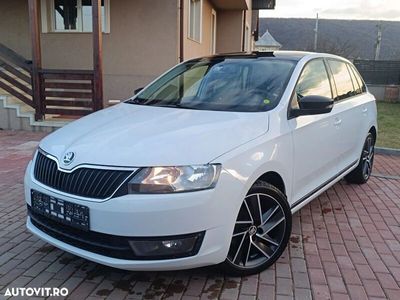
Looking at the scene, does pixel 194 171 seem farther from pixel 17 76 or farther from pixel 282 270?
pixel 17 76

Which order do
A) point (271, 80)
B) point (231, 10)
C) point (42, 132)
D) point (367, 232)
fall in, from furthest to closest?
point (231, 10)
point (42, 132)
point (367, 232)
point (271, 80)

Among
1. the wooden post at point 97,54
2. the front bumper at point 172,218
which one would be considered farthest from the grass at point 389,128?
the front bumper at point 172,218

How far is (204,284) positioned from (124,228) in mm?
826

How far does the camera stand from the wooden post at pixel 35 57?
855 centimetres

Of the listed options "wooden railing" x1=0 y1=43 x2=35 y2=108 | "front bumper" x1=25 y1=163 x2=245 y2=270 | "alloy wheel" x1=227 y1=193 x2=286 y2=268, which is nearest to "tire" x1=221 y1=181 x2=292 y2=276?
"alloy wheel" x1=227 y1=193 x2=286 y2=268

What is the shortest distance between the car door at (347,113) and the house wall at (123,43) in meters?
6.23

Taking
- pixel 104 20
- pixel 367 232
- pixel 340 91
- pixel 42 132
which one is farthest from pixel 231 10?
pixel 367 232

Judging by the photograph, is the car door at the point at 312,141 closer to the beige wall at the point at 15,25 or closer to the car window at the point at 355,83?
the car window at the point at 355,83

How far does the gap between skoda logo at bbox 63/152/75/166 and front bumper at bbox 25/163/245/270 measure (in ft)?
0.74

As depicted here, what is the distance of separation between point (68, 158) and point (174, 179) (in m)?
0.77

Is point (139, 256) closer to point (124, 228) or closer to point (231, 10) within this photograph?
point (124, 228)

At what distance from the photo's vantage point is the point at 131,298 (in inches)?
111

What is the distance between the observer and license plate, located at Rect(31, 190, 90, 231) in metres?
2.63

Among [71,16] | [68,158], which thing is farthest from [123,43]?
[68,158]
